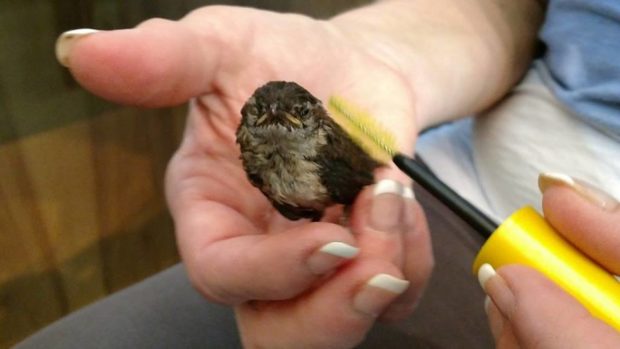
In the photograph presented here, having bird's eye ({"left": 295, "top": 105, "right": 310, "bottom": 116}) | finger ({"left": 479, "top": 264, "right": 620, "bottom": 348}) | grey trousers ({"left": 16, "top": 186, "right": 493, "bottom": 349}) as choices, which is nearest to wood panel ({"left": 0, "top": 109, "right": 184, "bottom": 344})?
grey trousers ({"left": 16, "top": 186, "right": 493, "bottom": 349})

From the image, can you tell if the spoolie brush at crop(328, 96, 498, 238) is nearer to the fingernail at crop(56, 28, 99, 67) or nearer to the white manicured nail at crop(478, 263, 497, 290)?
the white manicured nail at crop(478, 263, 497, 290)

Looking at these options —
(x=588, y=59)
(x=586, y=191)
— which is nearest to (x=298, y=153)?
(x=586, y=191)

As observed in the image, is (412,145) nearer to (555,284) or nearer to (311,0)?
(555,284)

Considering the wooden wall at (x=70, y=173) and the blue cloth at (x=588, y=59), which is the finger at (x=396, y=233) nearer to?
the blue cloth at (x=588, y=59)

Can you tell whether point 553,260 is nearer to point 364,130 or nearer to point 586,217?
point 586,217

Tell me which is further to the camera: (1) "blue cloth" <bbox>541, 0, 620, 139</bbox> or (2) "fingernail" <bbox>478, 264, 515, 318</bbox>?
(1) "blue cloth" <bbox>541, 0, 620, 139</bbox>

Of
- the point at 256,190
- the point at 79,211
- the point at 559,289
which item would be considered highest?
the point at 559,289
